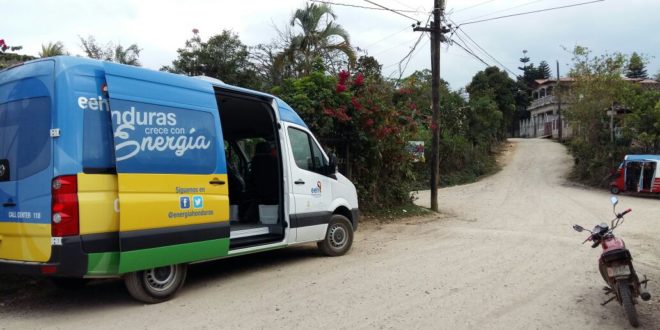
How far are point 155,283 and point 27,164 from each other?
1.80m

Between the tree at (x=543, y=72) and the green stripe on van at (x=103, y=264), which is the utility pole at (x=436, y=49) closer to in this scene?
the green stripe on van at (x=103, y=264)

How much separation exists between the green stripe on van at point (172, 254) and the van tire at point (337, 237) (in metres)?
2.35

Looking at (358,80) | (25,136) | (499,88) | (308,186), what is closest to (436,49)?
(358,80)

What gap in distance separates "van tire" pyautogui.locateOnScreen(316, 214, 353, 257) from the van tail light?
4211mm

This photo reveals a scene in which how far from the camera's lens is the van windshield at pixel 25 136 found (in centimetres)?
504

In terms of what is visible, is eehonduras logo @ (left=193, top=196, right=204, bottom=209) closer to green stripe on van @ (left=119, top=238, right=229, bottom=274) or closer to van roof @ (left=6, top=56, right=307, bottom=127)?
green stripe on van @ (left=119, top=238, right=229, bottom=274)

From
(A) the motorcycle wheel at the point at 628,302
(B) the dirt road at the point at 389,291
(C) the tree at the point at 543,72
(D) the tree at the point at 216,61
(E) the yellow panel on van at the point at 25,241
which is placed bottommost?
(B) the dirt road at the point at 389,291

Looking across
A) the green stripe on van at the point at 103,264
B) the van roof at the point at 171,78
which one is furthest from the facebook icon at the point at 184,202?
the van roof at the point at 171,78

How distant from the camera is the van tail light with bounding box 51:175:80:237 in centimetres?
488

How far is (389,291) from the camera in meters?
6.23

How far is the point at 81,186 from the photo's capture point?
195 inches

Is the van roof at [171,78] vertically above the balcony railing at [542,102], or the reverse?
the balcony railing at [542,102]

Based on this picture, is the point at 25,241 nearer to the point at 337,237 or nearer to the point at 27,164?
the point at 27,164

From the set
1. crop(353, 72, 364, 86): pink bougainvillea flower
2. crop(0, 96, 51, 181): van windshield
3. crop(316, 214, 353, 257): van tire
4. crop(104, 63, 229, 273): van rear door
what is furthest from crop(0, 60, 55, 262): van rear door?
crop(353, 72, 364, 86): pink bougainvillea flower
